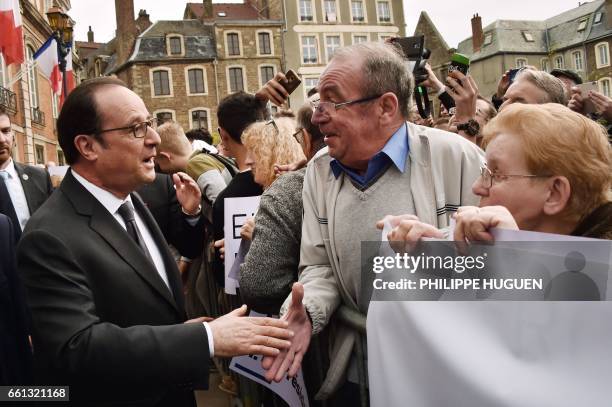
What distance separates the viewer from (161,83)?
44344 mm

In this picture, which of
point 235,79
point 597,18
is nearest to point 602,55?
point 597,18

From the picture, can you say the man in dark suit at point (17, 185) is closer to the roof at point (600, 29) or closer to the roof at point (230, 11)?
the roof at point (230, 11)

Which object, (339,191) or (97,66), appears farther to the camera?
(97,66)

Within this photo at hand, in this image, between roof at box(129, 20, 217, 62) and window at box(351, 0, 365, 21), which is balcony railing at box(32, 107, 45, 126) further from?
window at box(351, 0, 365, 21)

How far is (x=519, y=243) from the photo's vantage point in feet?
5.37

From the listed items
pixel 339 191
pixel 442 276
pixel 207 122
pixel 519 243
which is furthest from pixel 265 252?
pixel 207 122

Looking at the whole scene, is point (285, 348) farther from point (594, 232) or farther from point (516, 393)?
point (594, 232)

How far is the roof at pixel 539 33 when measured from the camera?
48438mm

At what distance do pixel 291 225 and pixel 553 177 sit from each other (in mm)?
1283

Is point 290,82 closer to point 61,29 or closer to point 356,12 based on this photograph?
point 61,29

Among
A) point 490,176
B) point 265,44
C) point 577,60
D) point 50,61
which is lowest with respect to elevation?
point 490,176

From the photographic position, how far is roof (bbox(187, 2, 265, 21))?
46.7 meters

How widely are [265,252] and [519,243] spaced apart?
1389mm

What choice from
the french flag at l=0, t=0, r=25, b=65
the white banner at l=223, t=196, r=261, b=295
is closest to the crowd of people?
the white banner at l=223, t=196, r=261, b=295
